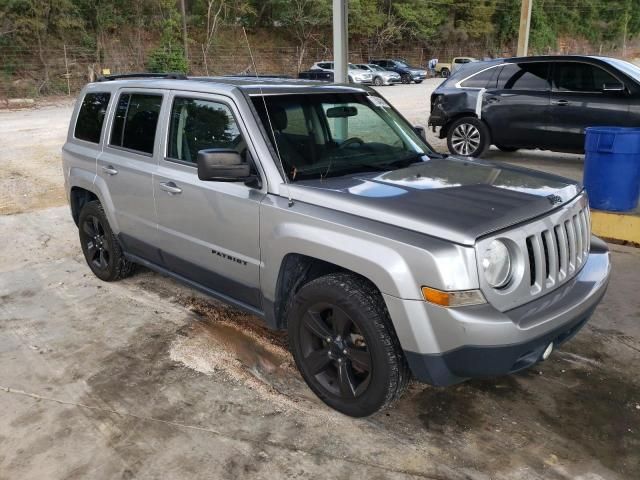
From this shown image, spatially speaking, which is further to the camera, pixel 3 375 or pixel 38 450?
pixel 3 375

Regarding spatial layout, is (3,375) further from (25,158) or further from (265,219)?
(25,158)

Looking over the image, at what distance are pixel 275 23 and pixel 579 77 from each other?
123 ft

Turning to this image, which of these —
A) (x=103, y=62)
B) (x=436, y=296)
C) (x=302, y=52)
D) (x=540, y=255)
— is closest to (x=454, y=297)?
(x=436, y=296)

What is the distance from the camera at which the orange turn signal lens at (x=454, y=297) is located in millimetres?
2652

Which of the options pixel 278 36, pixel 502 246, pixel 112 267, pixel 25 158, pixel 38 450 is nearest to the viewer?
pixel 502 246

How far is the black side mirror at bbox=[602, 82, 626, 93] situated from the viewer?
8.61 metres

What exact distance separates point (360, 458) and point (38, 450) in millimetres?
1621

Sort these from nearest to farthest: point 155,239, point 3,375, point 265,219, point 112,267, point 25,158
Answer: point 265,219
point 3,375
point 155,239
point 112,267
point 25,158

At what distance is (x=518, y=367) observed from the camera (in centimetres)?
286

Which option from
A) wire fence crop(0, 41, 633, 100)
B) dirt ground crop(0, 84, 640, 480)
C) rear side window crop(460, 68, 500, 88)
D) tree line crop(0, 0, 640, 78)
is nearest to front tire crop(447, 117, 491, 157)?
rear side window crop(460, 68, 500, 88)

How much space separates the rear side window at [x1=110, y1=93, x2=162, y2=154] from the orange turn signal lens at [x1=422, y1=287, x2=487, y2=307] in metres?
2.51

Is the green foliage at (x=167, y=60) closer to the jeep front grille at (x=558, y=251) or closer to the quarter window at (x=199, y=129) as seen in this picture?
the quarter window at (x=199, y=129)

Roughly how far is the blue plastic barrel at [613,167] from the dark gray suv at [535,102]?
10.1 ft

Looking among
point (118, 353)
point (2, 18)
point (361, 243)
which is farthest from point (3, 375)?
point (2, 18)
